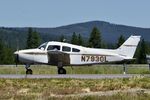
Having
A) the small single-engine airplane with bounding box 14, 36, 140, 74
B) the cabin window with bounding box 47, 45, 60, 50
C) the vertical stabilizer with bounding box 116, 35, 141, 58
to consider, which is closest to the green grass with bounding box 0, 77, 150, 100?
the cabin window with bounding box 47, 45, 60, 50

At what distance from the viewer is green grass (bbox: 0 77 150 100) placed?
17.4 meters

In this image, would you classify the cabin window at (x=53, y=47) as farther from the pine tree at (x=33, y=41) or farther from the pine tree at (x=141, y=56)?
the pine tree at (x=33, y=41)

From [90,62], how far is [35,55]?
419 centimetres

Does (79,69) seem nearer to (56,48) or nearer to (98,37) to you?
(56,48)

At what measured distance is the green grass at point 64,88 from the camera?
686 inches

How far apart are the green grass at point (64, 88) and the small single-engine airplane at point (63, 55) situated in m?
11.9

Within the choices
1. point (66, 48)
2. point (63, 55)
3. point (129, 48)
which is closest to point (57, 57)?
point (63, 55)

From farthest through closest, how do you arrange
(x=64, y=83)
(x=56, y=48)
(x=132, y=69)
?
1. (x=132, y=69)
2. (x=56, y=48)
3. (x=64, y=83)

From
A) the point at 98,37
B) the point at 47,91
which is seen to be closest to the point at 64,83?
the point at 47,91

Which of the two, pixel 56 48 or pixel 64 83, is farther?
pixel 56 48

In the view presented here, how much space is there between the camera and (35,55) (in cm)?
3681

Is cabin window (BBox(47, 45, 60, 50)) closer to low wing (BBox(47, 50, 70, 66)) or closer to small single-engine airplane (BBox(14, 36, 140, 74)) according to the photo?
small single-engine airplane (BBox(14, 36, 140, 74))

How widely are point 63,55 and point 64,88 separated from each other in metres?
15.8

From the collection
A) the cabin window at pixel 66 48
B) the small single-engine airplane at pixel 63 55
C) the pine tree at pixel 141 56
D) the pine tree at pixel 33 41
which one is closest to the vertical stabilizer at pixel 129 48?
→ the small single-engine airplane at pixel 63 55
